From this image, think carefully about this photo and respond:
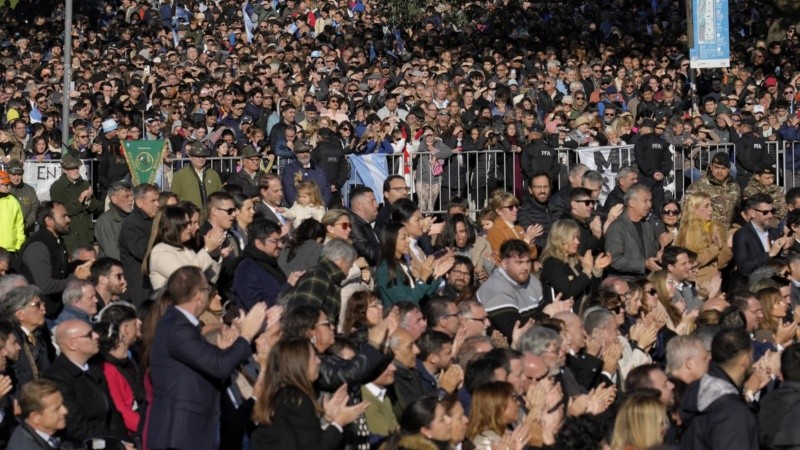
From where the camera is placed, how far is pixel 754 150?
71.4 feet

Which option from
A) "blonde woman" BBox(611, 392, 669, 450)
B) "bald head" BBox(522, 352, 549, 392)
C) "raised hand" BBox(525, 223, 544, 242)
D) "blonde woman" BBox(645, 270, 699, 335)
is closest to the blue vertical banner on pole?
"raised hand" BBox(525, 223, 544, 242)

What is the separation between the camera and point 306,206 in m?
16.5

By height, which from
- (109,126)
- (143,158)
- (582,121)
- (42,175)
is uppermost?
(109,126)

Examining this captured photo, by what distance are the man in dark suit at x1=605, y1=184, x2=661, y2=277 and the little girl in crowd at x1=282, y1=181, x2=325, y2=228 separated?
111 inches

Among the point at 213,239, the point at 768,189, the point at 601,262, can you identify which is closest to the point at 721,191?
the point at 768,189

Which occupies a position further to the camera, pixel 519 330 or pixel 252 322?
pixel 519 330

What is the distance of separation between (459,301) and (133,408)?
339cm

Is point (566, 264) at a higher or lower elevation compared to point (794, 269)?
higher

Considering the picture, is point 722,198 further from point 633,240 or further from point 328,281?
point 328,281

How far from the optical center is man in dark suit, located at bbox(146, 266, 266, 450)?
10203mm

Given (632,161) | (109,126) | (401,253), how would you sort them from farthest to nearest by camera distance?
(109,126) < (632,161) < (401,253)

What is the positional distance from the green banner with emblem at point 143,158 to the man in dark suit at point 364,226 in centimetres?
469

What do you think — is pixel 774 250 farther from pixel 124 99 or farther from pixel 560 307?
pixel 124 99

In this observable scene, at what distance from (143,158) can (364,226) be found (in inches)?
201
